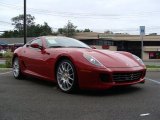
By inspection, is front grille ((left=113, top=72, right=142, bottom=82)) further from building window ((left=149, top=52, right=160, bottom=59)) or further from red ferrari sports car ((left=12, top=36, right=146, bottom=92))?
building window ((left=149, top=52, right=160, bottom=59))

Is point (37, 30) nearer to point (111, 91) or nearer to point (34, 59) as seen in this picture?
point (34, 59)

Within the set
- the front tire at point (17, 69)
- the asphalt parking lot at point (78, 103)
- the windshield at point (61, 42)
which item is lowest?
the asphalt parking lot at point (78, 103)

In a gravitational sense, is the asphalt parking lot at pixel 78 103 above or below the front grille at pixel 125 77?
below

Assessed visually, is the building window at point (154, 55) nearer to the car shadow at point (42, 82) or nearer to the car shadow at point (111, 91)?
the car shadow at point (42, 82)

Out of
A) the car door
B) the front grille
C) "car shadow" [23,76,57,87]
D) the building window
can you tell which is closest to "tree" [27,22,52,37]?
the building window

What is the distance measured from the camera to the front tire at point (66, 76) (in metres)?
6.91

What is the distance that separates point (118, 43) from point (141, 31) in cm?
6405

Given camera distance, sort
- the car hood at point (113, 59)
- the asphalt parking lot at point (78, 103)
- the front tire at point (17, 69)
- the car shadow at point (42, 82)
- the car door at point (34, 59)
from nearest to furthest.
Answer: the asphalt parking lot at point (78, 103) < the car hood at point (113, 59) < the car door at point (34, 59) < the car shadow at point (42, 82) < the front tire at point (17, 69)

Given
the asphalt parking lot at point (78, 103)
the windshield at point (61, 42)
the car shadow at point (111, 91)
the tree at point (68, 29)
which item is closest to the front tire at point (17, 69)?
the asphalt parking lot at point (78, 103)

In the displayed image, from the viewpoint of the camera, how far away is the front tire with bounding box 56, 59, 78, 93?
691cm

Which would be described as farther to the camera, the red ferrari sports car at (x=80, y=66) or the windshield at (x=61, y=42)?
the windshield at (x=61, y=42)

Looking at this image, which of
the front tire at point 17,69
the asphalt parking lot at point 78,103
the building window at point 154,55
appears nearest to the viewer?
the asphalt parking lot at point 78,103

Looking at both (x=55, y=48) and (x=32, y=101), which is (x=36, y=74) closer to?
(x=55, y=48)

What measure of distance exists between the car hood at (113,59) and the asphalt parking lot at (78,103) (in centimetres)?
56
